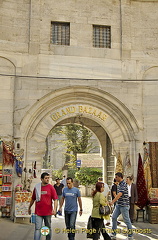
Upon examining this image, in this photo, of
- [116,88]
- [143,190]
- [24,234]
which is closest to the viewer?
[24,234]

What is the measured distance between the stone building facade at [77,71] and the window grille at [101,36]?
0.13ft

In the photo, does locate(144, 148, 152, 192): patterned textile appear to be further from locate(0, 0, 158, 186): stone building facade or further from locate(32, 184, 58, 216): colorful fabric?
locate(32, 184, 58, 216): colorful fabric

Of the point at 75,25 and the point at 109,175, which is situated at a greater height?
the point at 75,25

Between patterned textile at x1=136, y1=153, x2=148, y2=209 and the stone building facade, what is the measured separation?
205 mm

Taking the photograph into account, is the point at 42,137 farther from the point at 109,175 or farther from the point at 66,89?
the point at 109,175

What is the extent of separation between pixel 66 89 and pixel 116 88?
6.19 feet

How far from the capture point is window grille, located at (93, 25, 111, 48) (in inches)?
412

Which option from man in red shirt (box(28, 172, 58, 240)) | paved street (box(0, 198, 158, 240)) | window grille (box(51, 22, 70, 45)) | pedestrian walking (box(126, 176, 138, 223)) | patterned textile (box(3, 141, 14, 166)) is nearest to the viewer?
man in red shirt (box(28, 172, 58, 240))

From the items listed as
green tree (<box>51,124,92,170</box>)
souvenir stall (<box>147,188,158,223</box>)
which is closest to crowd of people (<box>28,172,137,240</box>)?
souvenir stall (<box>147,188,158,223</box>)

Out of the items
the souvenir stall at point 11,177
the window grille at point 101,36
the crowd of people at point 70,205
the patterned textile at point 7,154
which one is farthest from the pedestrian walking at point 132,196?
the window grille at point 101,36

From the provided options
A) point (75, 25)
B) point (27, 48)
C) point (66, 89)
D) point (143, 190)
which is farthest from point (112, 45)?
point (143, 190)

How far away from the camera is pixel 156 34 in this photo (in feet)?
35.1

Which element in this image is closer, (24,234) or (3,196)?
(24,234)

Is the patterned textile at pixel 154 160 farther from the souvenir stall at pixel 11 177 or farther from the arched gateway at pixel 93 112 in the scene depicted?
the souvenir stall at pixel 11 177
